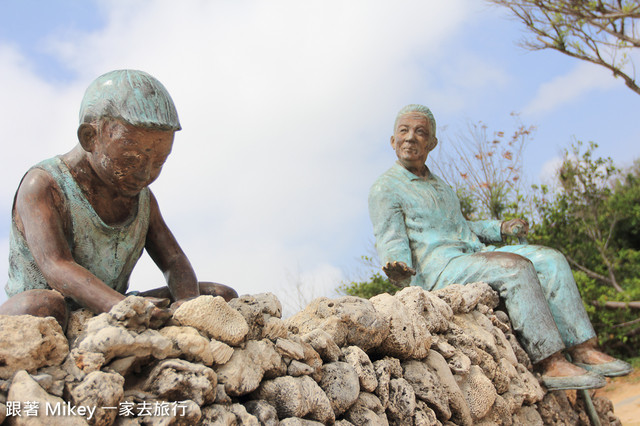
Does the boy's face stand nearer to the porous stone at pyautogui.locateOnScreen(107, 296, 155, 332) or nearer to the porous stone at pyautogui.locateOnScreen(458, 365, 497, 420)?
the porous stone at pyautogui.locateOnScreen(107, 296, 155, 332)

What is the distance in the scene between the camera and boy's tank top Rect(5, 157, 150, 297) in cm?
241

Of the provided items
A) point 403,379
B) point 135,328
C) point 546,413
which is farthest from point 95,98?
point 546,413

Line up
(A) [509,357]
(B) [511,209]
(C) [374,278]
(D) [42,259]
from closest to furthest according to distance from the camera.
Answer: (D) [42,259] → (A) [509,357] → (C) [374,278] → (B) [511,209]

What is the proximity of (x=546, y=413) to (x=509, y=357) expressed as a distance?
418mm

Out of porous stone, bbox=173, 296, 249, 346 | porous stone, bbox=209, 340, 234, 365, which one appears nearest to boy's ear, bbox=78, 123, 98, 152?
porous stone, bbox=173, 296, 249, 346

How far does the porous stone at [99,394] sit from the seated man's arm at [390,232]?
2.43 metres

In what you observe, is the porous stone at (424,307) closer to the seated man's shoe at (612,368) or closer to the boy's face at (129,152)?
the seated man's shoe at (612,368)

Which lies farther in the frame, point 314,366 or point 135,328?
point 314,366

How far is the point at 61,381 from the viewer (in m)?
Answer: 1.71

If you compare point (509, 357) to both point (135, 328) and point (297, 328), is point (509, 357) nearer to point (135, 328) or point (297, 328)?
point (297, 328)

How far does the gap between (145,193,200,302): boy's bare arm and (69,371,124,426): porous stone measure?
1.03 meters

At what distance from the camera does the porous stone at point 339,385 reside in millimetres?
2359

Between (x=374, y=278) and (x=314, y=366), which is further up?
(x=374, y=278)

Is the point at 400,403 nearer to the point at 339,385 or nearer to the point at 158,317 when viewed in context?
the point at 339,385
